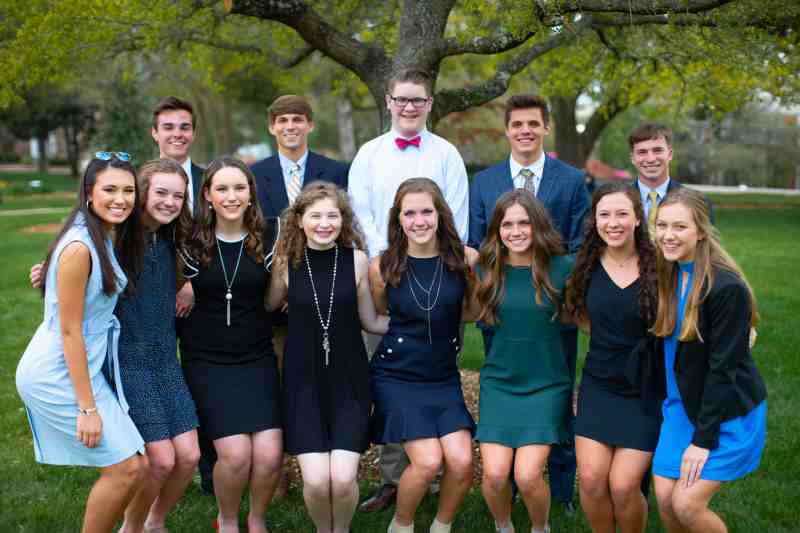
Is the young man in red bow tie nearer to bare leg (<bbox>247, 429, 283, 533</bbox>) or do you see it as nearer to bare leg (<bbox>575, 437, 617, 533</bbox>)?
bare leg (<bbox>247, 429, 283, 533</bbox>)

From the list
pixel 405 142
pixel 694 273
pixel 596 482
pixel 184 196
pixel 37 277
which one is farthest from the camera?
pixel 405 142

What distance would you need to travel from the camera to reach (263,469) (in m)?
4.44

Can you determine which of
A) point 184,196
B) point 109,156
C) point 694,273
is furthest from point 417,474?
point 109,156

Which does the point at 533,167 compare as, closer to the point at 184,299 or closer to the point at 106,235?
the point at 184,299

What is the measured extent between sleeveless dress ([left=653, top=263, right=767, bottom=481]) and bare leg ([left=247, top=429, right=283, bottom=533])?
198cm

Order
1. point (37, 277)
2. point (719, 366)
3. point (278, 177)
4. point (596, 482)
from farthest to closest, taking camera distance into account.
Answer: point (278, 177)
point (596, 482)
point (37, 277)
point (719, 366)

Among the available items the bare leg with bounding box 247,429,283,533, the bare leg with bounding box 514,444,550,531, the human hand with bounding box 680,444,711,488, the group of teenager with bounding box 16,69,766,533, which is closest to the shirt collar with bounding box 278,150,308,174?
the group of teenager with bounding box 16,69,766,533

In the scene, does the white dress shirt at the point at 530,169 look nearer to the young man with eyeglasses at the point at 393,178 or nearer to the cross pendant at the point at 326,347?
the young man with eyeglasses at the point at 393,178

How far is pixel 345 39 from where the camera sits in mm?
6086

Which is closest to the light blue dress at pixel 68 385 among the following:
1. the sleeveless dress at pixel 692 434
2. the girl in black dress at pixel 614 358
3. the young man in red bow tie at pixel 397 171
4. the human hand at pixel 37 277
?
the human hand at pixel 37 277

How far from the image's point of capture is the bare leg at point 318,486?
4332mm

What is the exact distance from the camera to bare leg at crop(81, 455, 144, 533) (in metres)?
3.93

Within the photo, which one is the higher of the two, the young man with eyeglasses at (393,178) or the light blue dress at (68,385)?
the young man with eyeglasses at (393,178)

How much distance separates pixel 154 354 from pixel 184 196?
885mm
